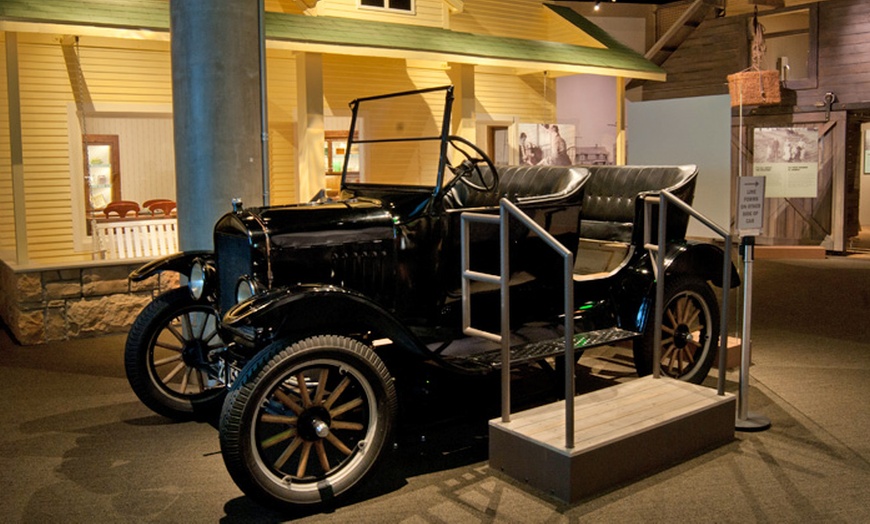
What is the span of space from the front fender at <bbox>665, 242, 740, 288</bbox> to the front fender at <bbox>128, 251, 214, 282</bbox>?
2960mm

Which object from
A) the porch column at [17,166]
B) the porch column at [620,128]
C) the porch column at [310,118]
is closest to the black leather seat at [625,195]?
the porch column at [310,118]

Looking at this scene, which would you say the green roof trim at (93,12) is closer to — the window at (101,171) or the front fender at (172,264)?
the window at (101,171)

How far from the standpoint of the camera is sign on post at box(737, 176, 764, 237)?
4.99 meters

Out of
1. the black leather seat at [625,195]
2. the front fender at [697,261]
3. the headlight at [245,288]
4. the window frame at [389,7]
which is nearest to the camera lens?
the headlight at [245,288]

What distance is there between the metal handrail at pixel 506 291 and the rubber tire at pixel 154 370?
1.72 metres

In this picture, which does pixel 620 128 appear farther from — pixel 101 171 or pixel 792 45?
pixel 101 171

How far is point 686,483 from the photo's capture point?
4121 mm

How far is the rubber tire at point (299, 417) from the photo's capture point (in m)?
3.69

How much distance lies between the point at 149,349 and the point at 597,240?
3.16m

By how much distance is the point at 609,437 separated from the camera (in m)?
4.04

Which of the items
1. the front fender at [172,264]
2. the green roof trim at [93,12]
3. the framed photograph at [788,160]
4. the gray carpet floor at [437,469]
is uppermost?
the green roof trim at [93,12]

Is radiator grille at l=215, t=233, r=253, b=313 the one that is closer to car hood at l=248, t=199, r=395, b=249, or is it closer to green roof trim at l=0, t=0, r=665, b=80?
car hood at l=248, t=199, r=395, b=249

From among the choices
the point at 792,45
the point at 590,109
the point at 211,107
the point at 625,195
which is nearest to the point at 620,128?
the point at 590,109

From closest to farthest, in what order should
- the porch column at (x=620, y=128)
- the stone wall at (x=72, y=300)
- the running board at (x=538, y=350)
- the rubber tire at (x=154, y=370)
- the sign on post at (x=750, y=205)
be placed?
the running board at (x=538, y=350) < the sign on post at (x=750, y=205) < the rubber tire at (x=154, y=370) < the stone wall at (x=72, y=300) < the porch column at (x=620, y=128)
